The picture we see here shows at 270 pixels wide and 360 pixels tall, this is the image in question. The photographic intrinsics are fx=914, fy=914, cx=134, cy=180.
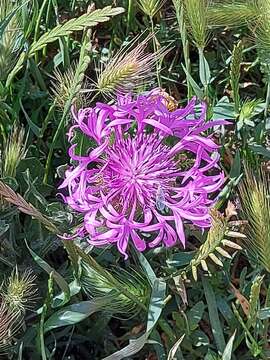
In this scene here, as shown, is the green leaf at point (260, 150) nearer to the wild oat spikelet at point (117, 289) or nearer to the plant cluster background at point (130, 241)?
the plant cluster background at point (130, 241)

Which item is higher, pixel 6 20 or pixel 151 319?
pixel 6 20

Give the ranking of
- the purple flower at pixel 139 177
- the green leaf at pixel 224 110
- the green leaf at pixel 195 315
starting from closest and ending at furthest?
1. the purple flower at pixel 139 177
2. the green leaf at pixel 195 315
3. the green leaf at pixel 224 110

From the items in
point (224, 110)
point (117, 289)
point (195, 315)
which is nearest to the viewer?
point (117, 289)

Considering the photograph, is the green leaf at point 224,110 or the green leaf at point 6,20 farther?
the green leaf at point 224,110

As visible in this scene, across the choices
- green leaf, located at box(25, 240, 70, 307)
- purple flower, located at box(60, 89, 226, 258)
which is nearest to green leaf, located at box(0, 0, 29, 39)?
purple flower, located at box(60, 89, 226, 258)

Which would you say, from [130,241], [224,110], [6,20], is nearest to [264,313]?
[130,241]

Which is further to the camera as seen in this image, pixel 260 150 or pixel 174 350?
pixel 260 150

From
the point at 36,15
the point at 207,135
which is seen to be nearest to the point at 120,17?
the point at 36,15

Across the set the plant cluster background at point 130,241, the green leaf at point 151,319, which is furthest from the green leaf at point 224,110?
the green leaf at point 151,319

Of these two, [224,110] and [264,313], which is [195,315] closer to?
[264,313]
